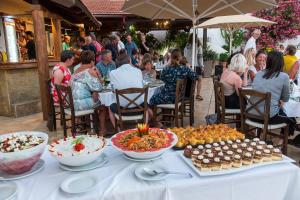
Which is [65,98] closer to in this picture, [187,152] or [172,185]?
[187,152]

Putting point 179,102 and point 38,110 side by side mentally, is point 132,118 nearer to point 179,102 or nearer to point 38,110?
point 179,102

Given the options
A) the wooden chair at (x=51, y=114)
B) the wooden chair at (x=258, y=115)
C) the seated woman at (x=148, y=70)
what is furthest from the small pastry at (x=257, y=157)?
the wooden chair at (x=51, y=114)

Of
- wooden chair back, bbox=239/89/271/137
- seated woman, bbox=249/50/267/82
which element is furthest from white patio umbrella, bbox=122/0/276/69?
wooden chair back, bbox=239/89/271/137

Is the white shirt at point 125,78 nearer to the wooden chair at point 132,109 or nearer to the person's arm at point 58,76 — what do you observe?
the wooden chair at point 132,109

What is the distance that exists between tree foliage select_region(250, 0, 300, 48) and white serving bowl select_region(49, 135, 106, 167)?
8.25 meters

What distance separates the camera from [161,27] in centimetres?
1462

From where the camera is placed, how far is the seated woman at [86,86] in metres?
3.92

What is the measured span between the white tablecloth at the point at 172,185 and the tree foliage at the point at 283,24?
7922 millimetres

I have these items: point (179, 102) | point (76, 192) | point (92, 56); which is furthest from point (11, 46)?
point (76, 192)

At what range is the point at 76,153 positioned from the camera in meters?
1.37

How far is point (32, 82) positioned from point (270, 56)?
17.0 feet

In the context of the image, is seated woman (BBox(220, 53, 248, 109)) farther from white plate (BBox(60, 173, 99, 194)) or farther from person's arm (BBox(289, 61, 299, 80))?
white plate (BBox(60, 173, 99, 194))

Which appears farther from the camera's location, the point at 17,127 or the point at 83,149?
the point at 17,127

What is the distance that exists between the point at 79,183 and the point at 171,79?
324 centimetres
